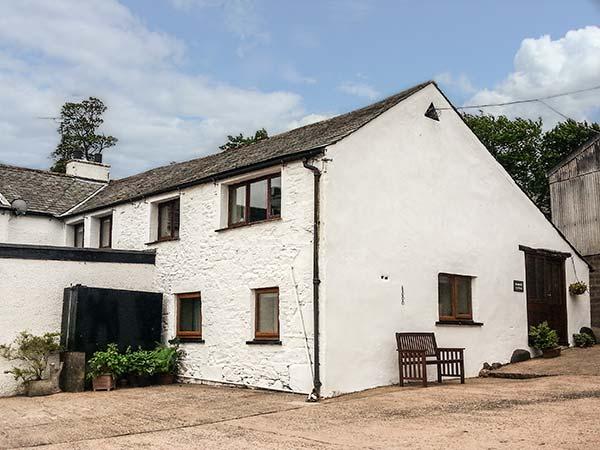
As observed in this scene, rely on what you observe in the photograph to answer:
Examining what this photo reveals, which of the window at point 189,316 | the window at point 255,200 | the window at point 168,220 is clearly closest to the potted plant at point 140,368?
the window at point 189,316

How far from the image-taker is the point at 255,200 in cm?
1555

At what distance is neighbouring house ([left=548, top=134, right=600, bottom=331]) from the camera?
966 inches

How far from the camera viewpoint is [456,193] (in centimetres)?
1667

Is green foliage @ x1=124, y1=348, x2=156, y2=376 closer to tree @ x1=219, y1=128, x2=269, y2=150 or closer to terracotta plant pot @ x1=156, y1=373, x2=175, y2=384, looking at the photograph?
terracotta plant pot @ x1=156, y1=373, x2=175, y2=384

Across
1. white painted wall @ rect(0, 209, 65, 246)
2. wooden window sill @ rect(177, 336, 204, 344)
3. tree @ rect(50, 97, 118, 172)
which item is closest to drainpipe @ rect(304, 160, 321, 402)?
wooden window sill @ rect(177, 336, 204, 344)

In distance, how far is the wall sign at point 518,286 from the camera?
17.8 metres

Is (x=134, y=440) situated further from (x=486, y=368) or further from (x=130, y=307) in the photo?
(x=486, y=368)

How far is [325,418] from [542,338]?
30.8 ft

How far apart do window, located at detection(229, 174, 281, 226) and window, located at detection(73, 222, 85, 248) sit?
7998mm

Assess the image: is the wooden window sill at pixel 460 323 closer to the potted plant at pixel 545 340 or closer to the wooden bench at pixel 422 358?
the wooden bench at pixel 422 358

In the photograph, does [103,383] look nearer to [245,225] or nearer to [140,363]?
[140,363]

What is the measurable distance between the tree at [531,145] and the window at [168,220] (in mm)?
25241

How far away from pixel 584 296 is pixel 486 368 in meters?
5.57

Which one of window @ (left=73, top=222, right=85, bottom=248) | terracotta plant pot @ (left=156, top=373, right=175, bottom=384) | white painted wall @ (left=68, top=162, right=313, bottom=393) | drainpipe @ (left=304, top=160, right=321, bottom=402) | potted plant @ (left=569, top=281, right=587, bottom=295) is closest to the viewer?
drainpipe @ (left=304, top=160, right=321, bottom=402)
